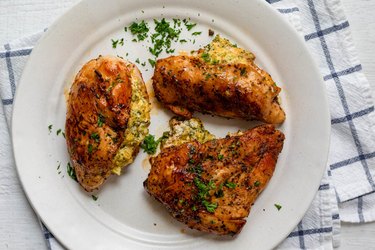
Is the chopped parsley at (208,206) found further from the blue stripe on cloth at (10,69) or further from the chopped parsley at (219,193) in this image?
the blue stripe on cloth at (10,69)

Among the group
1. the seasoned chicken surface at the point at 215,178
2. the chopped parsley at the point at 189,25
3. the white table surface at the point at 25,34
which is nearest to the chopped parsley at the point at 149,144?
the seasoned chicken surface at the point at 215,178

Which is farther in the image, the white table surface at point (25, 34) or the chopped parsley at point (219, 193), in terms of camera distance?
the white table surface at point (25, 34)

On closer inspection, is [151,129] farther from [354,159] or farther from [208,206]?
[354,159]

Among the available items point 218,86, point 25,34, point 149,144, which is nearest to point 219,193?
point 149,144

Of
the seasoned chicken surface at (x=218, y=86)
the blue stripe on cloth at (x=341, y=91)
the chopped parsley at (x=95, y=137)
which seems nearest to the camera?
the chopped parsley at (x=95, y=137)

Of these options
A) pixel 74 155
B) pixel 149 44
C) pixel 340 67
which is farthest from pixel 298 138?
pixel 74 155
